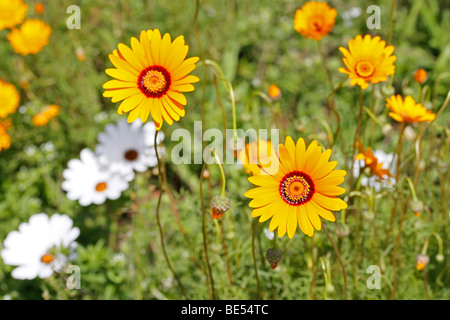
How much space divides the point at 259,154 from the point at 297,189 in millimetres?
178

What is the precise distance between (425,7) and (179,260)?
90.9 inches

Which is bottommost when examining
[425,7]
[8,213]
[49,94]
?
[8,213]

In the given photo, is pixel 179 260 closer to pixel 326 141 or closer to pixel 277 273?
pixel 277 273

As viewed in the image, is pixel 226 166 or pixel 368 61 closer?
pixel 368 61

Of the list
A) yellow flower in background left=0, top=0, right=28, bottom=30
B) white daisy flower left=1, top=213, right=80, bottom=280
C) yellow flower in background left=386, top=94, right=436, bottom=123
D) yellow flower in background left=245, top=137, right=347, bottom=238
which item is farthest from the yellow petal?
yellow flower in background left=0, top=0, right=28, bottom=30

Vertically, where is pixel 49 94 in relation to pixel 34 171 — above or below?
above

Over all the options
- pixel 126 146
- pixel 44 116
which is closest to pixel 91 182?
pixel 126 146

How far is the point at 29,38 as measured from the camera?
2330 millimetres

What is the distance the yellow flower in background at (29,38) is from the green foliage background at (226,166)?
0.54 feet

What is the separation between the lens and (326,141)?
1734mm

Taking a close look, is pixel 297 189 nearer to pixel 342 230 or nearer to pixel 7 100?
pixel 342 230

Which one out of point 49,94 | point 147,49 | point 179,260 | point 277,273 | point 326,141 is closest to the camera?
point 147,49

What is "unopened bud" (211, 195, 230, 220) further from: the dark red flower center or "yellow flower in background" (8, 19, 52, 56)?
"yellow flower in background" (8, 19, 52, 56)
